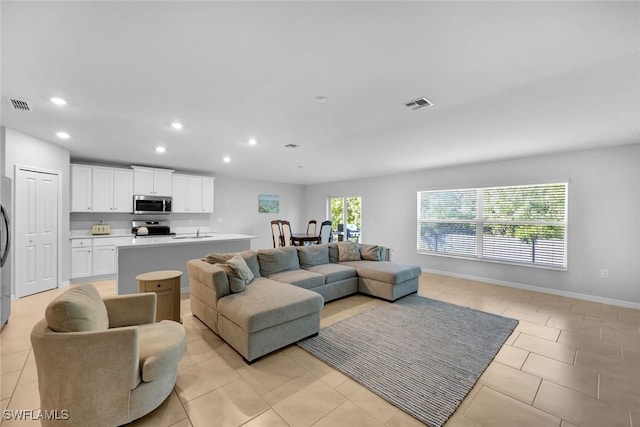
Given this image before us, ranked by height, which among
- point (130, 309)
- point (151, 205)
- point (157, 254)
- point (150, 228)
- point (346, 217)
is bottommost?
point (130, 309)

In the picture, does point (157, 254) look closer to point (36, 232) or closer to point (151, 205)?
point (36, 232)

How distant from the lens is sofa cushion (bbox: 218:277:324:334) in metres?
2.37

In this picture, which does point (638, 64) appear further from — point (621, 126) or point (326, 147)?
point (326, 147)

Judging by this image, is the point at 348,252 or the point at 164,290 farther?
the point at 348,252

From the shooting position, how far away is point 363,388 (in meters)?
2.05

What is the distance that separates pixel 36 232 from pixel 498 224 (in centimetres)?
817

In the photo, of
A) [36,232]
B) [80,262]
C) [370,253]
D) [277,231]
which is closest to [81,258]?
[80,262]

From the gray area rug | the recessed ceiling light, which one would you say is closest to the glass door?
the gray area rug

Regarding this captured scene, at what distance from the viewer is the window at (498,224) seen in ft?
15.1

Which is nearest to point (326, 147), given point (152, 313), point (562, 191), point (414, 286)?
point (414, 286)

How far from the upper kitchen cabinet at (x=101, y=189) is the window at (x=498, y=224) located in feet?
21.9

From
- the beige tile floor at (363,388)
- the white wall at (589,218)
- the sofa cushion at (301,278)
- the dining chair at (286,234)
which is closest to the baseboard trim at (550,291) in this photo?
the white wall at (589,218)

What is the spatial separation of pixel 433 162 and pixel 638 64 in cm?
345

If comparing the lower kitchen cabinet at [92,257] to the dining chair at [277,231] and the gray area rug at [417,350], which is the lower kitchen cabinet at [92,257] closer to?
the dining chair at [277,231]
